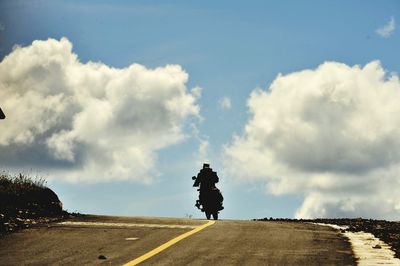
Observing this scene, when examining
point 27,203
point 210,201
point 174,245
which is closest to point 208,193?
point 210,201

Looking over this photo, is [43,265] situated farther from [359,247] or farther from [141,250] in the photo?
[359,247]

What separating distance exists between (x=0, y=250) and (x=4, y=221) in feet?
13.3

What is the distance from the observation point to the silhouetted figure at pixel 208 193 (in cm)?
2714

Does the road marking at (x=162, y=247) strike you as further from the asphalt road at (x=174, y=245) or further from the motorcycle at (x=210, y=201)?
the motorcycle at (x=210, y=201)

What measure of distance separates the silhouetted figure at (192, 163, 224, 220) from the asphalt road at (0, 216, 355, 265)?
10053 millimetres

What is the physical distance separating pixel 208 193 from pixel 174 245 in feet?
48.7

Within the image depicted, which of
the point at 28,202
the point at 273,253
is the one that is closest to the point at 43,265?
the point at 273,253

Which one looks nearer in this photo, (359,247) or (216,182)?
(359,247)

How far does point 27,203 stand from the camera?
62.0ft

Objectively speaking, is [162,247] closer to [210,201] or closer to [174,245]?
[174,245]

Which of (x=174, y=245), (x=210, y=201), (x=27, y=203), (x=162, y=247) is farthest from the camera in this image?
(x=210, y=201)

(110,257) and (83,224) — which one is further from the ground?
(83,224)

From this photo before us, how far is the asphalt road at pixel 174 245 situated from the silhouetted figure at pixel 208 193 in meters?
10.1

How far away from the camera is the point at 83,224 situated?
53.7 ft
